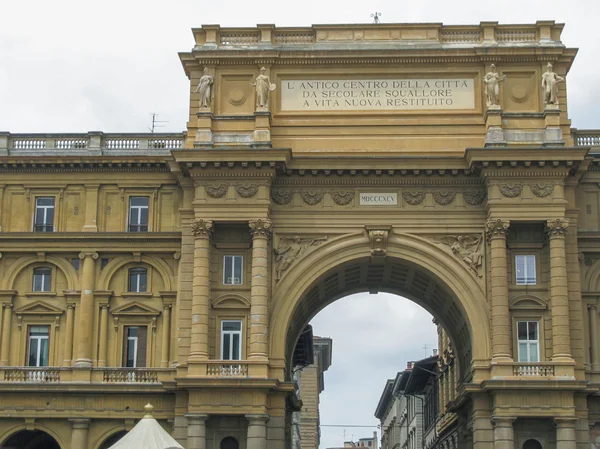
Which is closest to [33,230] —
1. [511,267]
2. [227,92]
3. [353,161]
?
[227,92]

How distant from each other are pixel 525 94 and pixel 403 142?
6104 millimetres

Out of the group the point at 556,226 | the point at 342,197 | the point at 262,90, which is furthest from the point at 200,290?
the point at 556,226

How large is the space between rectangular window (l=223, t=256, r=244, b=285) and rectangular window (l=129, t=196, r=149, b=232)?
501 cm

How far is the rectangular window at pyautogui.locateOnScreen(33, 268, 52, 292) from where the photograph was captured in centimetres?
5725

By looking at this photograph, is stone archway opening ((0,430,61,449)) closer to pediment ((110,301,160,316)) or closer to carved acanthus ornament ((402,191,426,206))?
pediment ((110,301,160,316))

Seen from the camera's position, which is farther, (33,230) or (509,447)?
(33,230)

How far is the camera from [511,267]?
2133 inches

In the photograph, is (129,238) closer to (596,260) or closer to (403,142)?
(403,142)

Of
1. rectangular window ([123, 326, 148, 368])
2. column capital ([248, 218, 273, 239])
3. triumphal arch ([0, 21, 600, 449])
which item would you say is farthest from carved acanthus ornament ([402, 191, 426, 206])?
rectangular window ([123, 326, 148, 368])

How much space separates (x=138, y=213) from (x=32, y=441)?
12.5 meters

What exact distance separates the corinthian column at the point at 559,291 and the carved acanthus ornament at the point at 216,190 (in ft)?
47.8

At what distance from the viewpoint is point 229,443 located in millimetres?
52906

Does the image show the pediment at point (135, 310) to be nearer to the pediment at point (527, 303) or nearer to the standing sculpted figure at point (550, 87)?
the pediment at point (527, 303)

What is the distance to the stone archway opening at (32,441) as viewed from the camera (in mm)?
57812
